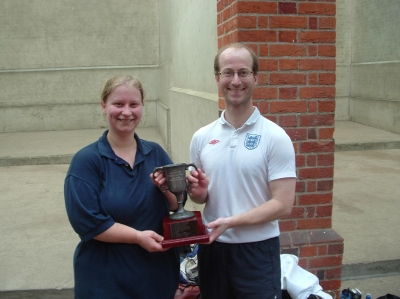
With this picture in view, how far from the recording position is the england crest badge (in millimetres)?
2221

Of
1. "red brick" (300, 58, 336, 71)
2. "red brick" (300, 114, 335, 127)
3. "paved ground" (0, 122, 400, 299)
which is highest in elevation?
"red brick" (300, 58, 336, 71)

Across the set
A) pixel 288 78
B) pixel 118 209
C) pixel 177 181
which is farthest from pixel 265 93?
pixel 118 209

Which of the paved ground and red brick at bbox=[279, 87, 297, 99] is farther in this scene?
the paved ground

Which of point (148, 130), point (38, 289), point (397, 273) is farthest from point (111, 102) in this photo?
point (148, 130)

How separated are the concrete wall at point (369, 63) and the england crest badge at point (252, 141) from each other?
9707 millimetres

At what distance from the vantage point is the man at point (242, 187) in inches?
86.0

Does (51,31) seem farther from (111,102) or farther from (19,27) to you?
(111,102)

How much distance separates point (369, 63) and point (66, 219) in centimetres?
958

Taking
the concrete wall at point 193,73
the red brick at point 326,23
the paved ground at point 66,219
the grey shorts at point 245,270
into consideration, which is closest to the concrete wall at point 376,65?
the paved ground at point 66,219

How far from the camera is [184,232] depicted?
2189 mm

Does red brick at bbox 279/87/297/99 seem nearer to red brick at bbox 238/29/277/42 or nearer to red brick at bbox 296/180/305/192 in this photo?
red brick at bbox 238/29/277/42

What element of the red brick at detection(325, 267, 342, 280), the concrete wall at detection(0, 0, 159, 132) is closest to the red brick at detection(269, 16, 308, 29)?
the red brick at detection(325, 267, 342, 280)

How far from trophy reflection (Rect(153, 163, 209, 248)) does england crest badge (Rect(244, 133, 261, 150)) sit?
0.32 meters

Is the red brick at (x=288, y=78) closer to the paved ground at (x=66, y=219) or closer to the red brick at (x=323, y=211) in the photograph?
the red brick at (x=323, y=211)
